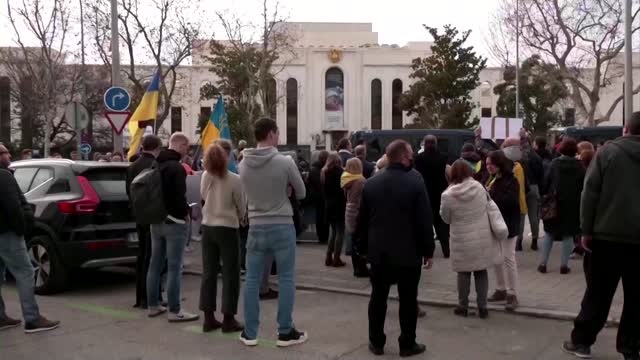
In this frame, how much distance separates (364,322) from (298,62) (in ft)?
196

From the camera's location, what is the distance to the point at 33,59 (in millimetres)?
41375

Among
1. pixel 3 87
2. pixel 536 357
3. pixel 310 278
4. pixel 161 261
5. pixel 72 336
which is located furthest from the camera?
pixel 3 87

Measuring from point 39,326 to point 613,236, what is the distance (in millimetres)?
5482

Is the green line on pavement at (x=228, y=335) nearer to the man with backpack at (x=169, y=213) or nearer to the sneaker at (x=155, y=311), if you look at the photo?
the man with backpack at (x=169, y=213)

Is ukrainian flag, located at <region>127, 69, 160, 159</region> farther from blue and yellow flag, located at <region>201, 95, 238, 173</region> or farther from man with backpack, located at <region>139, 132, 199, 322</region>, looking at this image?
man with backpack, located at <region>139, 132, 199, 322</region>

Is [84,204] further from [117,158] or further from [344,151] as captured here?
[117,158]

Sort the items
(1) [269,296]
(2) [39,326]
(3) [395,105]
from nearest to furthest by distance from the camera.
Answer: (2) [39,326] < (1) [269,296] < (3) [395,105]

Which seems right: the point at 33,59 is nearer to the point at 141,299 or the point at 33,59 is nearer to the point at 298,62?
the point at 298,62

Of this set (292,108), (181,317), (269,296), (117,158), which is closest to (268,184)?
(181,317)

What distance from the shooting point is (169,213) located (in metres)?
6.98

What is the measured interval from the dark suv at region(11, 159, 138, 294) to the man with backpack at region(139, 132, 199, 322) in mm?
1466

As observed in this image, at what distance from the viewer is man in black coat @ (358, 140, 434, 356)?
18.9 ft

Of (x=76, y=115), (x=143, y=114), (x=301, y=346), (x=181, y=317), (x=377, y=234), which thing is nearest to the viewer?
(x=377, y=234)

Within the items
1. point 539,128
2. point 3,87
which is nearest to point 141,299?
point 539,128
